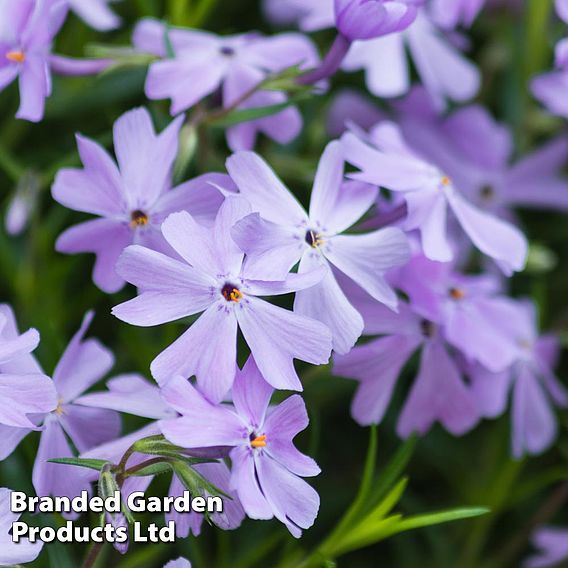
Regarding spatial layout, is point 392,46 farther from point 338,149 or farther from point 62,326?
point 62,326

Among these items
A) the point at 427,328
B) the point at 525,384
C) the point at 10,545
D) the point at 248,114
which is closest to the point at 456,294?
the point at 427,328

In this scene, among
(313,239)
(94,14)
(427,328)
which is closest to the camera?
(313,239)

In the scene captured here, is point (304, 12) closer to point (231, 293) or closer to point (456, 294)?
point (456, 294)

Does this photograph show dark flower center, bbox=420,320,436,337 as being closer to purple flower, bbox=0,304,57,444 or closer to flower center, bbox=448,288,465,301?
flower center, bbox=448,288,465,301

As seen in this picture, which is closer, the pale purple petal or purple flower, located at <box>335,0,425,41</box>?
the pale purple petal

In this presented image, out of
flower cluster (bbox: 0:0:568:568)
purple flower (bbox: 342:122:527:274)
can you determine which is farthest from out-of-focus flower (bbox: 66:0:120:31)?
purple flower (bbox: 342:122:527:274)

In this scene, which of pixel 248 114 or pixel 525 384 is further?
pixel 525 384
